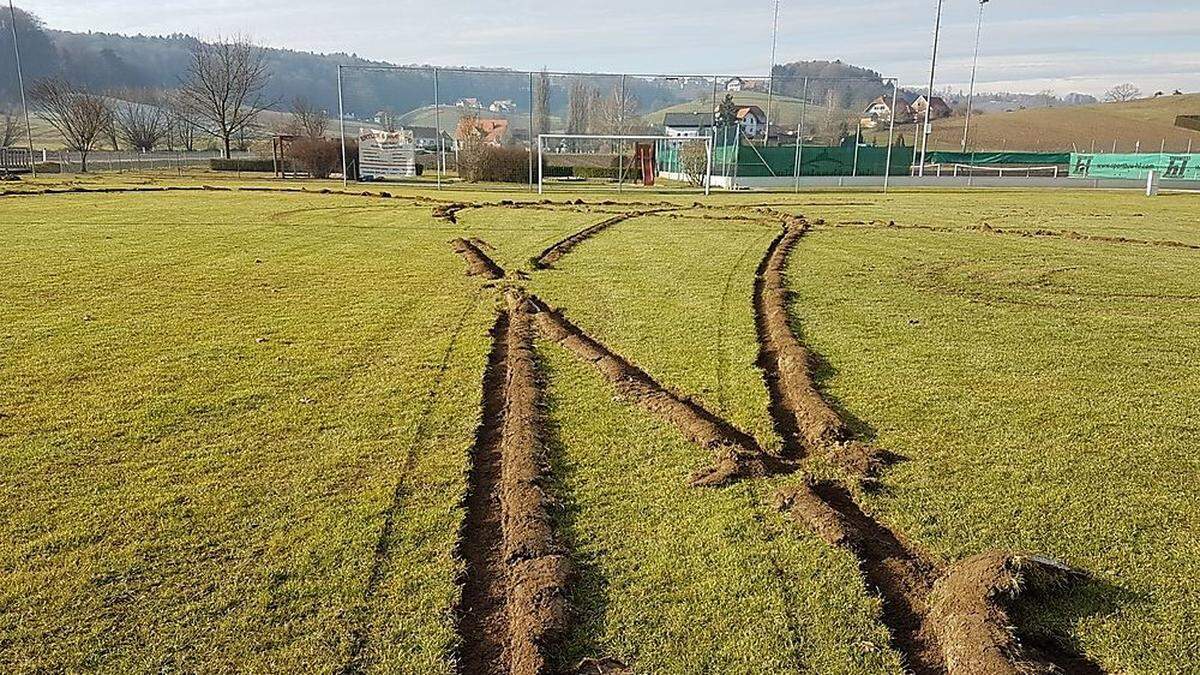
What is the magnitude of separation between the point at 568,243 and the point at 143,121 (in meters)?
63.4

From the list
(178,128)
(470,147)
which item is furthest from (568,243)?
(178,128)

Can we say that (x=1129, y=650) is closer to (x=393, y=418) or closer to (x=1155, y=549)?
(x=1155, y=549)

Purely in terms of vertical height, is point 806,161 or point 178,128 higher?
point 178,128

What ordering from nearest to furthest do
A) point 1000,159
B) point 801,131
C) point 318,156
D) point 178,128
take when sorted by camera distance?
point 318,156 → point 801,131 → point 1000,159 → point 178,128

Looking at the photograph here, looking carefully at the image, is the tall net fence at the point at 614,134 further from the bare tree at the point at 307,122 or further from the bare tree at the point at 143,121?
the bare tree at the point at 143,121

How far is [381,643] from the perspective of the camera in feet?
9.37

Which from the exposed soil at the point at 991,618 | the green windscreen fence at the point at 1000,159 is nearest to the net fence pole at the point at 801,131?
the green windscreen fence at the point at 1000,159

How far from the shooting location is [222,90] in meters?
60.7

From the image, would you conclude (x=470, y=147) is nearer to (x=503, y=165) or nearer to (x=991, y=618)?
(x=503, y=165)

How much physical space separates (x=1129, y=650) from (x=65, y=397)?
590 centimetres

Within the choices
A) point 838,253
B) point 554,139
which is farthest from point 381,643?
point 554,139

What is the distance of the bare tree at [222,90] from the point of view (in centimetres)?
5947

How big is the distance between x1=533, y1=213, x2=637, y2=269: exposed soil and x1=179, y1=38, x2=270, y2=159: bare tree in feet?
152

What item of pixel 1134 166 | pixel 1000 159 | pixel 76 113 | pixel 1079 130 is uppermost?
pixel 1079 130
